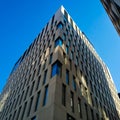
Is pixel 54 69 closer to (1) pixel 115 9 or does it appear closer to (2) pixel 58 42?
(2) pixel 58 42

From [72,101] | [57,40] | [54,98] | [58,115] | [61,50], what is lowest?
→ [58,115]

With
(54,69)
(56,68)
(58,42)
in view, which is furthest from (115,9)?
(54,69)

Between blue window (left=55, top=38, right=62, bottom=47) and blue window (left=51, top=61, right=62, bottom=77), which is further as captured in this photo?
blue window (left=55, top=38, right=62, bottom=47)

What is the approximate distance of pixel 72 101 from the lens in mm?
18969

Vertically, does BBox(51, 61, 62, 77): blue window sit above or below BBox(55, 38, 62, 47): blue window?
below

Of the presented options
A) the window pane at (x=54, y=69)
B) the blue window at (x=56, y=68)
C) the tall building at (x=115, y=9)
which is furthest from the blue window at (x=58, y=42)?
the tall building at (x=115, y=9)

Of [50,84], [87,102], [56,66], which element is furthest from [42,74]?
[87,102]

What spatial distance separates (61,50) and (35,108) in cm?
1000

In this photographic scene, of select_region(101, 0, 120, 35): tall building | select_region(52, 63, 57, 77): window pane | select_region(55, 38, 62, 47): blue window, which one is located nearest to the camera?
select_region(52, 63, 57, 77): window pane

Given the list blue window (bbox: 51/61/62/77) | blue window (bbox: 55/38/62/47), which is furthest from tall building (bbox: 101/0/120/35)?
blue window (bbox: 51/61/62/77)

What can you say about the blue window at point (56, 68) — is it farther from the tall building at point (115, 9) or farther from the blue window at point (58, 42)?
the tall building at point (115, 9)

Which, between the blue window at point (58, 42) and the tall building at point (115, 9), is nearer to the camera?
the tall building at point (115, 9)

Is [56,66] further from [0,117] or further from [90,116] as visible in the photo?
[0,117]

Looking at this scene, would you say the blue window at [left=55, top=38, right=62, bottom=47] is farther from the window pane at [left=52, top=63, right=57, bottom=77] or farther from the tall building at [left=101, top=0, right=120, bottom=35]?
the tall building at [left=101, top=0, right=120, bottom=35]
